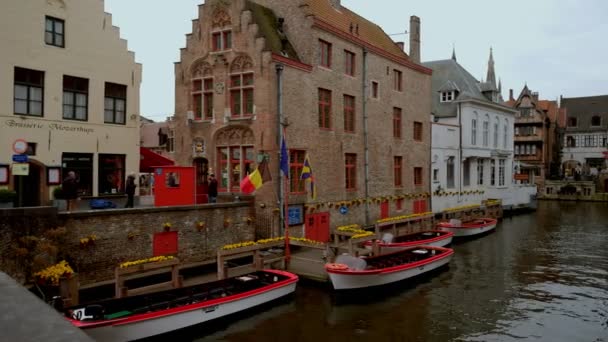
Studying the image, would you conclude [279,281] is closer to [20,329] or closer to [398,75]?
[20,329]

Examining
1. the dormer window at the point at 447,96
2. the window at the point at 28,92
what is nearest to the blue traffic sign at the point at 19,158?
the window at the point at 28,92

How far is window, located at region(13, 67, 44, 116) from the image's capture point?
1905 cm

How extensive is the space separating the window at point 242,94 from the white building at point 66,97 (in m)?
4.70

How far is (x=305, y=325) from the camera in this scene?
14.3m

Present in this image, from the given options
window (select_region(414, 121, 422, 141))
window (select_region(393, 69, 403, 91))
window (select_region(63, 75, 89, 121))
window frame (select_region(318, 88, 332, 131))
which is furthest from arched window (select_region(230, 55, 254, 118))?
window (select_region(414, 121, 422, 141))

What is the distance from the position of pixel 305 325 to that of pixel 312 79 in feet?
42.8

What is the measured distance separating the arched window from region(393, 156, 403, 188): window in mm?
12223

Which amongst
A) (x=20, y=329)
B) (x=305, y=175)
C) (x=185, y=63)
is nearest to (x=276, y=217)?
(x=305, y=175)

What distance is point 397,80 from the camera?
3119 centimetres

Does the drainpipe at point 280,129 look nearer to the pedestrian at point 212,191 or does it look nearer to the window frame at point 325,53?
the pedestrian at point 212,191

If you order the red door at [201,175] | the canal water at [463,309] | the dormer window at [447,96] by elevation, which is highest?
the dormer window at [447,96]

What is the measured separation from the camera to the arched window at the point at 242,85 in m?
22.1

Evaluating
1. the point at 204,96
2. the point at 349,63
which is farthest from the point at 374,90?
the point at 204,96

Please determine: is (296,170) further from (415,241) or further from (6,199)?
(6,199)
